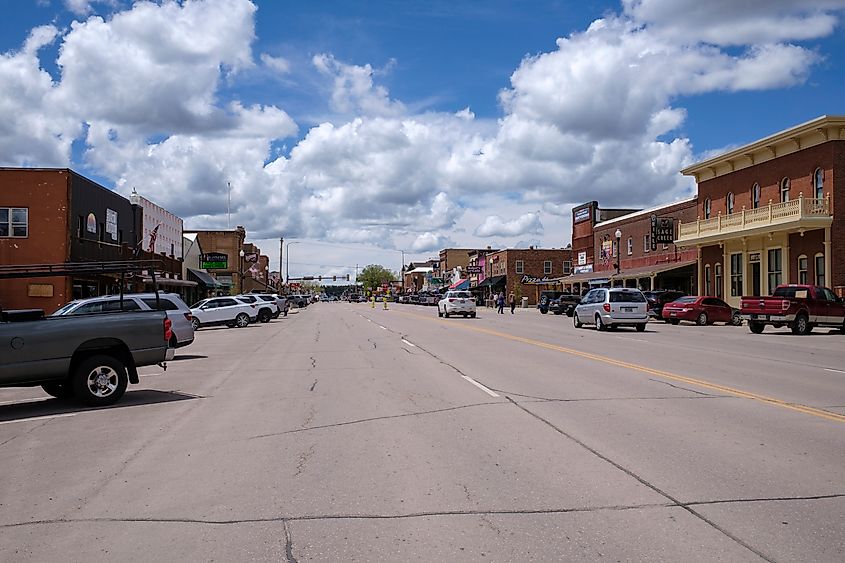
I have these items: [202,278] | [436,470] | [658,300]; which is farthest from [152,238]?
[436,470]

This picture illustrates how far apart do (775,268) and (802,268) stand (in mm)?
2331

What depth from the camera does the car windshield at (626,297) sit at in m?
31.2

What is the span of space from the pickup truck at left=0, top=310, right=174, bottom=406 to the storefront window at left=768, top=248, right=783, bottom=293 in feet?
119

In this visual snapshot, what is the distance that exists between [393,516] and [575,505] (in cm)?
147

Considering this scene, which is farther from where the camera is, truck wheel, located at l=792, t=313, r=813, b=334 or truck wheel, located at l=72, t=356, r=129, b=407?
truck wheel, located at l=792, t=313, r=813, b=334

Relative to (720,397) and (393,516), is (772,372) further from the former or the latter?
(393,516)

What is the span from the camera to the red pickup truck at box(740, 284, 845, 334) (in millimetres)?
29219

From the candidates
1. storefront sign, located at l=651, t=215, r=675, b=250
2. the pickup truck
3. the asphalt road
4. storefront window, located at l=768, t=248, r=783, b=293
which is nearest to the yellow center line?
the asphalt road

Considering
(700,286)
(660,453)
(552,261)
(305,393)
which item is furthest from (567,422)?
(552,261)

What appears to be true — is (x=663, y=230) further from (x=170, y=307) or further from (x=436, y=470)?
(x=436, y=470)

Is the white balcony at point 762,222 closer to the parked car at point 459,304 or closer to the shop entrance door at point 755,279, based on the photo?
the shop entrance door at point 755,279

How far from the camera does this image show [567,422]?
31.8 ft

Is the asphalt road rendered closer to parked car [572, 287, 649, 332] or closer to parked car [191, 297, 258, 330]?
parked car [572, 287, 649, 332]

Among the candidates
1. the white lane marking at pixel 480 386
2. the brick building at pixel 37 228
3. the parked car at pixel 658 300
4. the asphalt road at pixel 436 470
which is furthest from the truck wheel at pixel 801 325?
the brick building at pixel 37 228
